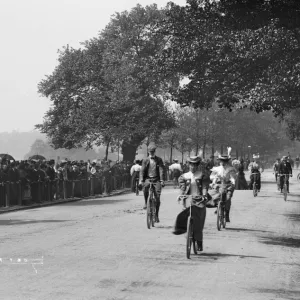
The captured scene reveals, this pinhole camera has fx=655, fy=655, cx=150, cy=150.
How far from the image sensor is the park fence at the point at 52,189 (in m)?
24.4

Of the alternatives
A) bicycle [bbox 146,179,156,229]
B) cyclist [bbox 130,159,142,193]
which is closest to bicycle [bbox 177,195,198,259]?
bicycle [bbox 146,179,156,229]

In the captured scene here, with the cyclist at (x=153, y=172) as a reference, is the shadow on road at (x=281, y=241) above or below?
below

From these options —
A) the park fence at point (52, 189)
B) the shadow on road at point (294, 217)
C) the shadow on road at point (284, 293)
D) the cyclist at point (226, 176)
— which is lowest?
the shadow on road at point (284, 293)

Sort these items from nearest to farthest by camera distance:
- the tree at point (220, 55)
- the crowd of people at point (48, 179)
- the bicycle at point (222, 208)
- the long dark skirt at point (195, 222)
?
1. the long dark skirt at point (195, 222)
2. the bicycle at point (222, 208)
3. the tree at point (220, 55)
4. the crowd of people at point (48, 179)

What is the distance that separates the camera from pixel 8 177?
24266mm

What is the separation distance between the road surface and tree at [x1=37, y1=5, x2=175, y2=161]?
110 ft

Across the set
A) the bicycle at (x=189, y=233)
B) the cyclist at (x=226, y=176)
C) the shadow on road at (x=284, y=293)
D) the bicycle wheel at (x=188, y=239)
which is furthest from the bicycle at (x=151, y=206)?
the shadow on road at (x=284, y=293)

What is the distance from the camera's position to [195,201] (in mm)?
11766

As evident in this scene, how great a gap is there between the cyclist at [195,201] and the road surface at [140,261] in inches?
17.8

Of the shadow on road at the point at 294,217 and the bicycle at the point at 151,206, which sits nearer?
the bicycle at the point at 151,206

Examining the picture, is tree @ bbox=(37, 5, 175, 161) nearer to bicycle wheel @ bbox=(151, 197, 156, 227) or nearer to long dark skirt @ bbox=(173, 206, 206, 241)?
bicycle wheel @ bbox=(151, 197, 156, 227)

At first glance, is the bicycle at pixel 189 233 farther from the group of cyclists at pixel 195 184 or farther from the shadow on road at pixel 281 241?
the shadow on road at pixel 281 241

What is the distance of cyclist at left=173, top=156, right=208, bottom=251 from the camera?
1159cm

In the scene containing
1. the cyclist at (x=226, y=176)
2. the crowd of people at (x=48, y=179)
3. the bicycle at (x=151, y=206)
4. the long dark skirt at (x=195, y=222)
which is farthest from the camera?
the crowd of people at (x=48, y=179)
